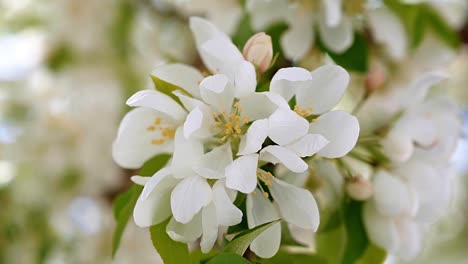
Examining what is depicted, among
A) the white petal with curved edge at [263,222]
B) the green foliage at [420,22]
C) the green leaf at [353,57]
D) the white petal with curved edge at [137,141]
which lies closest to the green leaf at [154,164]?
the white petal with curved edge at [137,141]

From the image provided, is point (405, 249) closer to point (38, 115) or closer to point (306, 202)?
point (306, 202)

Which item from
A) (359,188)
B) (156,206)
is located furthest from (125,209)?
(359,188)

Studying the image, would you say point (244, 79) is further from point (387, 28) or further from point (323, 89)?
point (387, 28)

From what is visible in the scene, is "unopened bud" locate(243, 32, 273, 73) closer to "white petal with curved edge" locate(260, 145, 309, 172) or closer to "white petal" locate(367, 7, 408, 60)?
"white petal with curved edge" locate(260, 145, 309, 172)

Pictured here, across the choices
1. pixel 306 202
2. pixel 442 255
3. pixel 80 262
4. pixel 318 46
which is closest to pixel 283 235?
pixel 306 202

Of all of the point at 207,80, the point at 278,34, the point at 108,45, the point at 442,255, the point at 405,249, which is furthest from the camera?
the point at 442,255

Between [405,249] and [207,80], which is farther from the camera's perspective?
[405,249]
